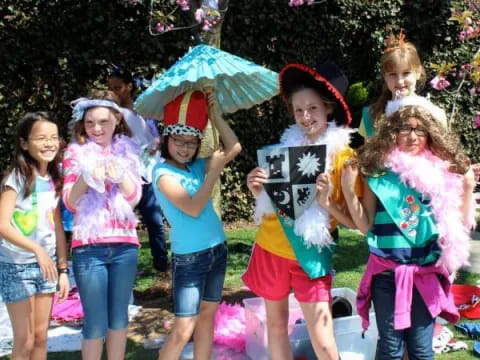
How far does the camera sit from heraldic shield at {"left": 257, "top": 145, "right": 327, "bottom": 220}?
2.62 metres

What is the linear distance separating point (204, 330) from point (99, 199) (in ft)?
3.01

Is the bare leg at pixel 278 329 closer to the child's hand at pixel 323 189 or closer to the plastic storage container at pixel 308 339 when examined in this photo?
the plastic storage container at pixel 308 339

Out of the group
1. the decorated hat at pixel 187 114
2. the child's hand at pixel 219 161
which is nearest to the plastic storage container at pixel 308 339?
the child's hand at pixel 219 161

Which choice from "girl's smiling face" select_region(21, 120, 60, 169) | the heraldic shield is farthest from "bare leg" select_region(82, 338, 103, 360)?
the heraldic shield

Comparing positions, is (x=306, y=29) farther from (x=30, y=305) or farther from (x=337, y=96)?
Result: (x=30, y=305)

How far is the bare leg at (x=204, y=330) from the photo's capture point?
291 centimetres

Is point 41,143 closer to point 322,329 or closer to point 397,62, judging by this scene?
point 322,329

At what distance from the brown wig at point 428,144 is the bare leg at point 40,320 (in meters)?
1.79

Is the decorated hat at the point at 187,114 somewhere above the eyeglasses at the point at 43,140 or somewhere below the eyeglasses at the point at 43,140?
above

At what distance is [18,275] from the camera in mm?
2775

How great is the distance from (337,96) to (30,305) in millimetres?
1905

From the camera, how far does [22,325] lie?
2775mm

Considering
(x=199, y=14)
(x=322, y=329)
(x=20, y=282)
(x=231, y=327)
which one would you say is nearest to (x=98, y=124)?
(x=20, y=282)

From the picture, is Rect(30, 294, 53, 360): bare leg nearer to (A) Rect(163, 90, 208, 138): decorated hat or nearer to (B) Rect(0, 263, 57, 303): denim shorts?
(B) Rect(0, 263, 57, 303): denim shorts
